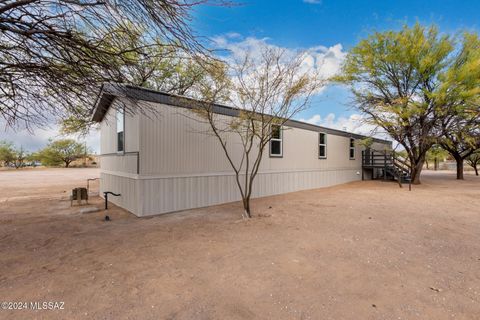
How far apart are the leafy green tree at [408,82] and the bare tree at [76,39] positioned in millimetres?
11417

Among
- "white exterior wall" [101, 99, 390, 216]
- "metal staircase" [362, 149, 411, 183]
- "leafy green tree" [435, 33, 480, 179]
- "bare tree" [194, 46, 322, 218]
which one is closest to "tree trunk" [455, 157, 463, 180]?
"metal staircase" [362, 149, 411, 183]

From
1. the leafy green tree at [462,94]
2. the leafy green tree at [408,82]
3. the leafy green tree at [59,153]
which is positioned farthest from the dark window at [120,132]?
the leafy green tree at [59,153]

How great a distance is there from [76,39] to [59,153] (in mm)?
42834

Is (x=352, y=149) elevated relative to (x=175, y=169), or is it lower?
elevated

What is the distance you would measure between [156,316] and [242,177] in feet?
20.5

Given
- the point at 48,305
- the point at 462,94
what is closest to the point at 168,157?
the point at 48,305

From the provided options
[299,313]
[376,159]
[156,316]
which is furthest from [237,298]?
[376,159]

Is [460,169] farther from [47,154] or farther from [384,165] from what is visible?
[47,154]

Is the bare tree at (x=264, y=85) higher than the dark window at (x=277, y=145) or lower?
higher

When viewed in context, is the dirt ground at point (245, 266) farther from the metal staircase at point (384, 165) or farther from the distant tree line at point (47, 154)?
the distant tree line at point (47, 154)

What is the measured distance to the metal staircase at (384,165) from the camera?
44.4ft

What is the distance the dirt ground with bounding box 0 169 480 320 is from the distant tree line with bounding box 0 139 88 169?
3814 cm

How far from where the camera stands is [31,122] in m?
4.34

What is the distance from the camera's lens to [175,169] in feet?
20.7
